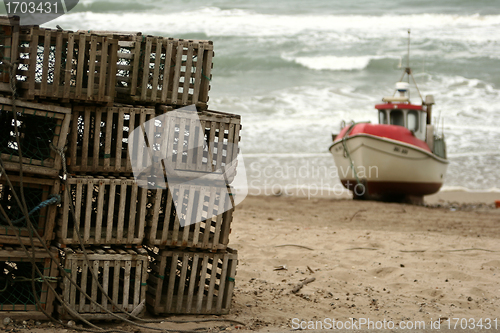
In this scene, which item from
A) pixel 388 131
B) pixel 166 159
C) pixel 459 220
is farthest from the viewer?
pixel 388 131

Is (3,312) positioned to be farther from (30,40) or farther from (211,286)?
(30,40)

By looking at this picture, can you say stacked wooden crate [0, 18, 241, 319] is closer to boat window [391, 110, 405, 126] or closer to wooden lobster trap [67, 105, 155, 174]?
wooden lobster trap [67, 105, 155, 174]

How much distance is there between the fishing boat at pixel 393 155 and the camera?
1355 cm

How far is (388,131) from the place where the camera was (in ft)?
44.4

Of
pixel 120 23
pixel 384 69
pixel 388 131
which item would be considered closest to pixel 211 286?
pixel 388 131

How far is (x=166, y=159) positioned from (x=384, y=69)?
30005 millimetres

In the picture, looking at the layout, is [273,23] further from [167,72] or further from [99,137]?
[99,137]

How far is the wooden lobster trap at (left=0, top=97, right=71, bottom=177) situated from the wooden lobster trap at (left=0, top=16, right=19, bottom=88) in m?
0.20

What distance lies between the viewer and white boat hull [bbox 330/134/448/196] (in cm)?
1353

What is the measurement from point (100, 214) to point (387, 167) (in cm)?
1067

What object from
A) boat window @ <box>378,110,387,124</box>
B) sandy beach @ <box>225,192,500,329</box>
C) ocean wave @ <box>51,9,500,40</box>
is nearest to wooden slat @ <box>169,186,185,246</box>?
sandy beach @ <box>225,192,500,329</box>

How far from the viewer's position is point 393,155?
44.5 ft

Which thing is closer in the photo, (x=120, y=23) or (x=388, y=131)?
(x=388, y=131)

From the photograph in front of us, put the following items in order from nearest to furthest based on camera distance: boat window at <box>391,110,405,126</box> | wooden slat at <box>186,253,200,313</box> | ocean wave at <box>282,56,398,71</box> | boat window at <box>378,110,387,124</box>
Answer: wooden slat at <box>186,253,200,313</box> → boat window at <box>391,110,405,126</box> → boat window at <box>378,110,387,124</box> → ocean wave at <box>282,56,398,71</box>
